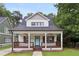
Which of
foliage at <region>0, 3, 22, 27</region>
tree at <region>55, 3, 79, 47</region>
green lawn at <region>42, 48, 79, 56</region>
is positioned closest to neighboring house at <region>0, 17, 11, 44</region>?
foliage at <region>0, 3, 22, 27</region>

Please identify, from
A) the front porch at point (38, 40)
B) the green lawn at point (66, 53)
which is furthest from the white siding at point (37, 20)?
the green lawn at point (66, 53)

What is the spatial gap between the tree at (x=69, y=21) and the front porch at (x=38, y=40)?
14 centimetres

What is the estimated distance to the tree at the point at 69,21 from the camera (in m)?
5.77

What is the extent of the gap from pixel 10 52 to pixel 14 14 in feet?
2.22

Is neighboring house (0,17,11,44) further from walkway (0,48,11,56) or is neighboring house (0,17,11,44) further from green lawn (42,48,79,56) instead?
green lawn (42,48,79,56)

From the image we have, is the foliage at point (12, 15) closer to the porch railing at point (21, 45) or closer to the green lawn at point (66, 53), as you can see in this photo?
the porch railing at point (21, 45)

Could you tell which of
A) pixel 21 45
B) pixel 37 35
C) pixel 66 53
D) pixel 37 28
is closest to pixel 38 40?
pixel 37 35

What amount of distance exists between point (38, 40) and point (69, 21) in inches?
25.7

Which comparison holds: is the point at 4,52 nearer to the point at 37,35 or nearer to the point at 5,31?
the point at 5,31

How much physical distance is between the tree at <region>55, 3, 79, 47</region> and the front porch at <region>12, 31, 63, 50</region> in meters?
0.14

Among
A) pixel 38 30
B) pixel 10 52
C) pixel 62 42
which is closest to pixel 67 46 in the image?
pixel 62 42

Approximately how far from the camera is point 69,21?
229 inches

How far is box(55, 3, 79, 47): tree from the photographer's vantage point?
5770mm

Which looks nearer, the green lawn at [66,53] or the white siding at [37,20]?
the green lawn at [66,53]
